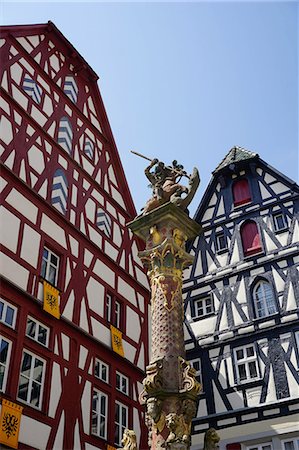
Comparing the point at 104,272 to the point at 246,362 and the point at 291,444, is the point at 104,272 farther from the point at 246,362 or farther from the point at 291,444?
the point at 291,444

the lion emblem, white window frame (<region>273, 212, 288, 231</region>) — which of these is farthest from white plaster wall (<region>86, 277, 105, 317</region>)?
the lion emblem

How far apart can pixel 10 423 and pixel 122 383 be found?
4457mm

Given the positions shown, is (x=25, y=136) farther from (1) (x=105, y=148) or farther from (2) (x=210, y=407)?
(2) (x=210, y=407)

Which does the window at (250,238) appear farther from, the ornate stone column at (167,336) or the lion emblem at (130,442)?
the lion emblem at (130,442)

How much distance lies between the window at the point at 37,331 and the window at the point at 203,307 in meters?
6.56

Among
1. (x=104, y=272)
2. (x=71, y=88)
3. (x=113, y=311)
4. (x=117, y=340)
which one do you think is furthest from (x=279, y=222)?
(x=71, y=88)

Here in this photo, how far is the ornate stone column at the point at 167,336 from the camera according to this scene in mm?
6078

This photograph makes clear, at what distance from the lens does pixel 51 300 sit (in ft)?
38.6

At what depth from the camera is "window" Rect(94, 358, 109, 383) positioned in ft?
41.6

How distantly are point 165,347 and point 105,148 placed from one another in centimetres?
1124

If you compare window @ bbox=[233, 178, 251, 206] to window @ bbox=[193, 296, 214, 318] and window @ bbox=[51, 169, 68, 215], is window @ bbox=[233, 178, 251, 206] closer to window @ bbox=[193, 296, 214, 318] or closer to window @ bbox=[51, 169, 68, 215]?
window @ bbox=[193, 296, 214, 318]

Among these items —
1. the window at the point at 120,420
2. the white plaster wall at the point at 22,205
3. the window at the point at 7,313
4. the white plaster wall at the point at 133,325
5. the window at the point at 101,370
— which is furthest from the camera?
the white plaster wall at the point at 133,325

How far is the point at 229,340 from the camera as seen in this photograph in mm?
15648

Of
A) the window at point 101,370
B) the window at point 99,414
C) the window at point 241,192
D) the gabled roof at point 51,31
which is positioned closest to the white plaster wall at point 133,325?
the window at point 101,370
